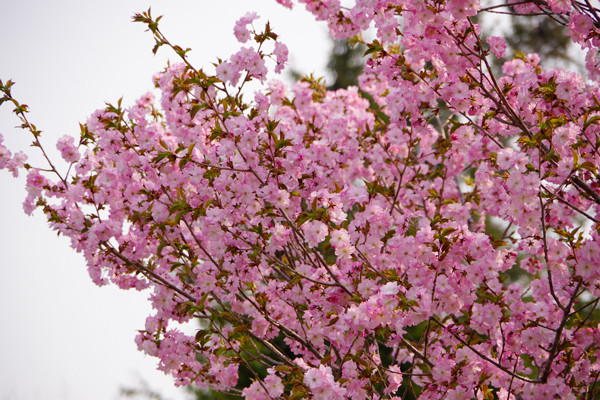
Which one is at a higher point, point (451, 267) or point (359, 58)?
point (359, 58)

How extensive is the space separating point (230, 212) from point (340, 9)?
7.30ft

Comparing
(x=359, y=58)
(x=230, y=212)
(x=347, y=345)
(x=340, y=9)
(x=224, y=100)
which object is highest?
(x=359, y=58)

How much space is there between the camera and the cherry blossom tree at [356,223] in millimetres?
3553

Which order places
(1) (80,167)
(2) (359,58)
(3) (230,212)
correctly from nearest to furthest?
(3) (230,212) → (1) (80,167) → (2) (359,58)

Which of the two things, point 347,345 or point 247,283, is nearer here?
point 347,345

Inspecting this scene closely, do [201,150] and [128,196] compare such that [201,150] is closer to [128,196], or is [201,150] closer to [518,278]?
[128,196]

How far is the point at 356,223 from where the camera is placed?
12.3 ft

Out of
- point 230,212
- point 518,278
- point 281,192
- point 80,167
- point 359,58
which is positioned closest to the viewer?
point 281,192

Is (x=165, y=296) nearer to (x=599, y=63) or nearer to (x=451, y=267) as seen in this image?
(x=451, y=267)

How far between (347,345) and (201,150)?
79.7 inches

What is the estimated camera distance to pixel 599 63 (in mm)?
3701

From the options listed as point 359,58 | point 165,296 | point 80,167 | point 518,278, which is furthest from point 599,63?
point 359,58

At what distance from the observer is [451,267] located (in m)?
3.69

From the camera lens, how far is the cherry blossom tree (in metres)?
3.55
